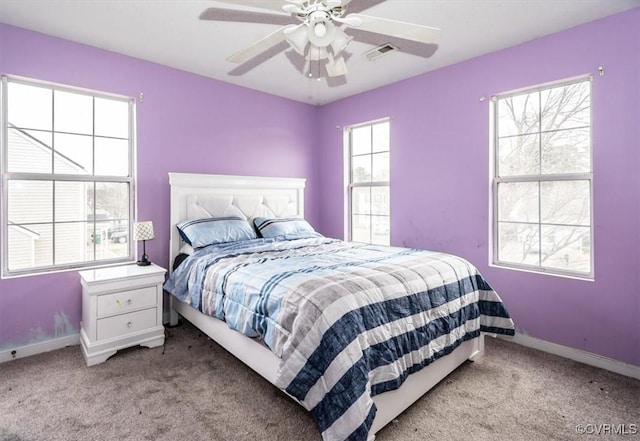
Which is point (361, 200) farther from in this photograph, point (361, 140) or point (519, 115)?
point (519, 115)

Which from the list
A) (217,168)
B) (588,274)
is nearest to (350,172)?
(217,168)

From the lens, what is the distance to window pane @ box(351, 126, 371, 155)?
437 cm

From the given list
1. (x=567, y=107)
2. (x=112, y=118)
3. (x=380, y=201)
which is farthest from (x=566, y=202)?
(x=112, y=118)

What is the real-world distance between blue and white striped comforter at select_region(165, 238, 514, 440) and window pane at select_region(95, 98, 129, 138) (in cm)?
154

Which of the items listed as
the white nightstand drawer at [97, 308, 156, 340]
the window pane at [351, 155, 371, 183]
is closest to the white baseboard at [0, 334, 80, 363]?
the white nightstand drawer at [97, 308, 156, 340]

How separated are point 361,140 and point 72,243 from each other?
10.9 ft

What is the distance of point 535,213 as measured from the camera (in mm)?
2996

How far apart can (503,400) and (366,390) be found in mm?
1102

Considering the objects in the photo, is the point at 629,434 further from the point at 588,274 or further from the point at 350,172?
the point at 350,172

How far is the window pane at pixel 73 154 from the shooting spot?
292cm

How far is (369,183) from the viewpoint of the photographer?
431cm

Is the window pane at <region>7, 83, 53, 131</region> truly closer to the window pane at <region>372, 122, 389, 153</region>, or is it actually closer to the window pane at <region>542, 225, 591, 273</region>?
the window pane at <region>372, 122, 389, 153</region>

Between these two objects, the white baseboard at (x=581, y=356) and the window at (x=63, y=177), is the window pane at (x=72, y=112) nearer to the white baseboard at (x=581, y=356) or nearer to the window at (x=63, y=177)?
the window at (x=63, y=177)

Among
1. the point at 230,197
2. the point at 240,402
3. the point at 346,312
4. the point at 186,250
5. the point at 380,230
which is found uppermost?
the point at 230,197
